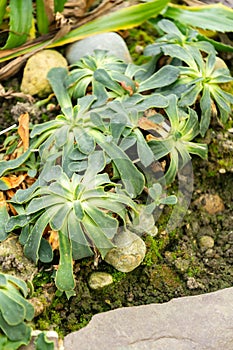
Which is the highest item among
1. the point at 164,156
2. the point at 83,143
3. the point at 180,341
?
the point at 83,143

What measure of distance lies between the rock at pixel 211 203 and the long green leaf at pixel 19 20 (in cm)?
112

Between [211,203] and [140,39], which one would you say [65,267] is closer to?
[211,203]

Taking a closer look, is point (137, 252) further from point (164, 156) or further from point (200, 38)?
point (200, 38)

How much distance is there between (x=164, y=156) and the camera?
2.50 m

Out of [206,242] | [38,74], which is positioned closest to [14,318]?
[206,242]

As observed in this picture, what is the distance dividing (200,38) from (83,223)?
1.27m

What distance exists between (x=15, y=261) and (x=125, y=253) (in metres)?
0.39

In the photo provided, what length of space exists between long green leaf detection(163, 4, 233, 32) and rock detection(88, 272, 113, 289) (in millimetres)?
1375

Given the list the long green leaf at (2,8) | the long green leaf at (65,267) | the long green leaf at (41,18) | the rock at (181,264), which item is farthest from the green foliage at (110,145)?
the long green leaf at (2,8)

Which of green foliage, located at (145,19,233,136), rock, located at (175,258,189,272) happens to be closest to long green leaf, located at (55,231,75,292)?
rock, located at (175,258,189,272)

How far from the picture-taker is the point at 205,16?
302cm

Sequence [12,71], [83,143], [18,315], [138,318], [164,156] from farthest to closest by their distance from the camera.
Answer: [12,71] → [164,156] → [83,143] → [138,318] → [18,315]

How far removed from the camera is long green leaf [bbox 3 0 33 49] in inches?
110

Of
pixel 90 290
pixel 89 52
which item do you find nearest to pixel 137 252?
pixel 90 290
